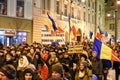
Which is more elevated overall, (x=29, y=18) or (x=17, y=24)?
(x=29, y=18)

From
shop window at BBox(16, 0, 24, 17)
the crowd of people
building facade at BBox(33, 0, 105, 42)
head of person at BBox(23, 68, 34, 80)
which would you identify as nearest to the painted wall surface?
shop window at BBox(16, 0, 24, 17)

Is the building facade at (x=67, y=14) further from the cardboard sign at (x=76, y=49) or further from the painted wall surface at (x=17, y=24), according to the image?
the cardboard sign at (x=76, y=49)

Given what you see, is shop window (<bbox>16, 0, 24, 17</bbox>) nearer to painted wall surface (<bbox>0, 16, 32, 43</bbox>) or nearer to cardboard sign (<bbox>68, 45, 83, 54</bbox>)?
painted wall surface (<bbox>0, 16, 32, 43</bbox>)

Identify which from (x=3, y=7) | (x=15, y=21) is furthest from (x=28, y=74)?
(x=15, y=21)

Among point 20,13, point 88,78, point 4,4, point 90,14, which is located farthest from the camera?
point 90,14

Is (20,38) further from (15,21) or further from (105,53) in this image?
(105,53)

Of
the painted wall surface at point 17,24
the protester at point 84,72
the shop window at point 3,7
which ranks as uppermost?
the shop window at point 3,7

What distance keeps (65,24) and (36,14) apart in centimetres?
996

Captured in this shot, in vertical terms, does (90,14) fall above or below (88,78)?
above

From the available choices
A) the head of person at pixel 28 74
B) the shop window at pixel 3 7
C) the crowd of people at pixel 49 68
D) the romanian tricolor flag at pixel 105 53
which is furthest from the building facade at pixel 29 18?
the head of person at pixel 28 74

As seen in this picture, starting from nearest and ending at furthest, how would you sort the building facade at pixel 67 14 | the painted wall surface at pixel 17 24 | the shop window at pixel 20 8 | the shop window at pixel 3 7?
the shop window at pixel 3 7 < the painted wall surface at pixel 17 24 < the shop window at pixel 20 8 < the building facade at pixel 67 14

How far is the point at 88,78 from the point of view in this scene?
909 centimetres

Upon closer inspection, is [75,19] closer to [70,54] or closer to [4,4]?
[4,4]

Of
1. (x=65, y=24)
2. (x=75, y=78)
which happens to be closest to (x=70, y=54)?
(x=75, y=78)
